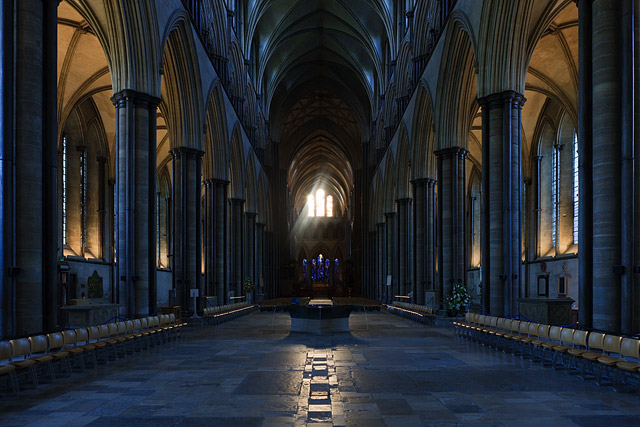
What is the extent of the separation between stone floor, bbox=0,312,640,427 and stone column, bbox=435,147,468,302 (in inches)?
366

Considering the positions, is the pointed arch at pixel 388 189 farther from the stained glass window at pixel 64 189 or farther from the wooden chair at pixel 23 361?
the wooden chair at pixel 23 361

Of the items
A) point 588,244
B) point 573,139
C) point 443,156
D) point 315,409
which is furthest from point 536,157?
point 315,409

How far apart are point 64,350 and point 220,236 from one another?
18739 millimetres

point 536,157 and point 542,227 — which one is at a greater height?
point 536,157

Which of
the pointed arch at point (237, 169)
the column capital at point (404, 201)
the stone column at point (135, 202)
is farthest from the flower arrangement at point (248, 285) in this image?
the stone column at point (135, 202)

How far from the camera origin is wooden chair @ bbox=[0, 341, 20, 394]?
782cm

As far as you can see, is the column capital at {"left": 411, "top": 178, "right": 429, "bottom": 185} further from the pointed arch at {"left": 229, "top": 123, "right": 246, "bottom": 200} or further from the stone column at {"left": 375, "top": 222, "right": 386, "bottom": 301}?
the stone column at {"left": 375, "top": 222, "right": 386, "bottom": 301}

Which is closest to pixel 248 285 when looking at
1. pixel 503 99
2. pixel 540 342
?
pixel 503 99

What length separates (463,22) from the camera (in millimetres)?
19422

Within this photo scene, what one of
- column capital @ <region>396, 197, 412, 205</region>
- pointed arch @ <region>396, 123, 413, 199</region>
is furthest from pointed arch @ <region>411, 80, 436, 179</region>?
column capital @ <region>396, 197, 412, 205</region>

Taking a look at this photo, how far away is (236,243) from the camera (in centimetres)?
3384

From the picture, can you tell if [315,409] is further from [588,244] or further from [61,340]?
[588,244]

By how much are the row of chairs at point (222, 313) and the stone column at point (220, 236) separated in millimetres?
1145

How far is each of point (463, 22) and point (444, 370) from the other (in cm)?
1352
